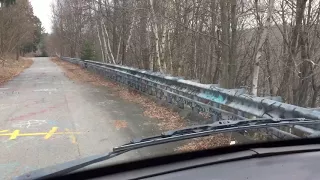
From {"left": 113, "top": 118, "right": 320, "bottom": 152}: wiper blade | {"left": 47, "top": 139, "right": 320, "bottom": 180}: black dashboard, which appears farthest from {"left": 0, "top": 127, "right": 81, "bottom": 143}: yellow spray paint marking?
{"left": 47, "top": 139, "right": 320, "bottom": 180}: black dashboard

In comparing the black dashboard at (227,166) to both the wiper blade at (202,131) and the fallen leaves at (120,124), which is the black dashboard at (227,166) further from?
the fallen leaves at (120,124)

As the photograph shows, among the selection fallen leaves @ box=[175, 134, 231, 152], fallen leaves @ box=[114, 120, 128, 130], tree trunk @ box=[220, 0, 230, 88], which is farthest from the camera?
tree trunk @ box=[220, 0, 230, 88]

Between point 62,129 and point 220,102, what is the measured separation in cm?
336

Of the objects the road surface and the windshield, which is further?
the road surface

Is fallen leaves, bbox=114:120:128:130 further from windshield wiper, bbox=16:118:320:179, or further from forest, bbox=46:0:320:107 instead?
windshield wiper, bbox=16:118:320:179

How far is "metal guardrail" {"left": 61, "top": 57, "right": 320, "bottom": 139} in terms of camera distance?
484 cm

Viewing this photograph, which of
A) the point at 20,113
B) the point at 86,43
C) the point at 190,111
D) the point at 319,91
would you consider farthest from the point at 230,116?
the point at 86,43

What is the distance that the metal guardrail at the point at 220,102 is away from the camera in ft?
15.9

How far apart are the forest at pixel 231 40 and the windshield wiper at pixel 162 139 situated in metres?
8.20

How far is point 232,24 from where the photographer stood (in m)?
14.0

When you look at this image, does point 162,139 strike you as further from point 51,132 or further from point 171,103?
point 171,103

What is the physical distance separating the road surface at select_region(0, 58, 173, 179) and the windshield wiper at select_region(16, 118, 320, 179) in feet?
0.32

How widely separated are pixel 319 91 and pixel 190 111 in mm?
13069

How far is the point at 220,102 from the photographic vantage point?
757 centimetres
